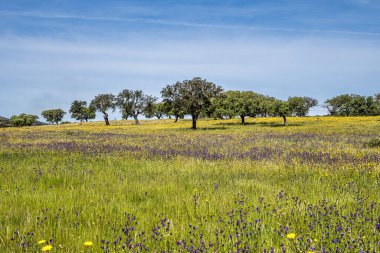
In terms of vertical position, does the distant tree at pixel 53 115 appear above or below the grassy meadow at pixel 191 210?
above

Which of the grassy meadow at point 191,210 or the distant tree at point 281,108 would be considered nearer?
the grassy meadow at point 191,210

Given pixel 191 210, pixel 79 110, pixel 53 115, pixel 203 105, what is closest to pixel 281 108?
pixel 203 105

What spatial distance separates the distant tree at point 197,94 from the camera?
47.8 meters

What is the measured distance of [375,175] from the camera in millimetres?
7672

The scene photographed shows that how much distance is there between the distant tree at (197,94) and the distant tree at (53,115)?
132708mm

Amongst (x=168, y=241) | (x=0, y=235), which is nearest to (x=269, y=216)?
(x=168, y=241)

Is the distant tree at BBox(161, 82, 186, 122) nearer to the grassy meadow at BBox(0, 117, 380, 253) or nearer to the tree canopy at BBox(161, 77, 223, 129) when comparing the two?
the tree canopy at BBox(161, 77, 223, 129)

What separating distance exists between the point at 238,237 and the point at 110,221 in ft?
6.29

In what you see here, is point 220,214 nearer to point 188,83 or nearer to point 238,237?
point 238,237

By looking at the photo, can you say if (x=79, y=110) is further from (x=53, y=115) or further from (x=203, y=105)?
(x=203, y=105)

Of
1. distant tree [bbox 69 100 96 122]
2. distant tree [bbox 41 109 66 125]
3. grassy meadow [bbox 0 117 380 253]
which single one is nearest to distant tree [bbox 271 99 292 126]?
grassy meadow [bbox 0 117 380 253]

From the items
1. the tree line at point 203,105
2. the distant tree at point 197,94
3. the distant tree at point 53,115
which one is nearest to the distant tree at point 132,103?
the tree line at point 203,105

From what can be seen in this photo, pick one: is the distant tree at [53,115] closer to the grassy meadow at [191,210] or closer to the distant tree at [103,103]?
the distant tree at [103,103]

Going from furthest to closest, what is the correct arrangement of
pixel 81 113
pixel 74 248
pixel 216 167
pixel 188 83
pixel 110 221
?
pixel 81 113, pixel 188 83, pixel 216 167, pixel 110 221, pixel 74 248
